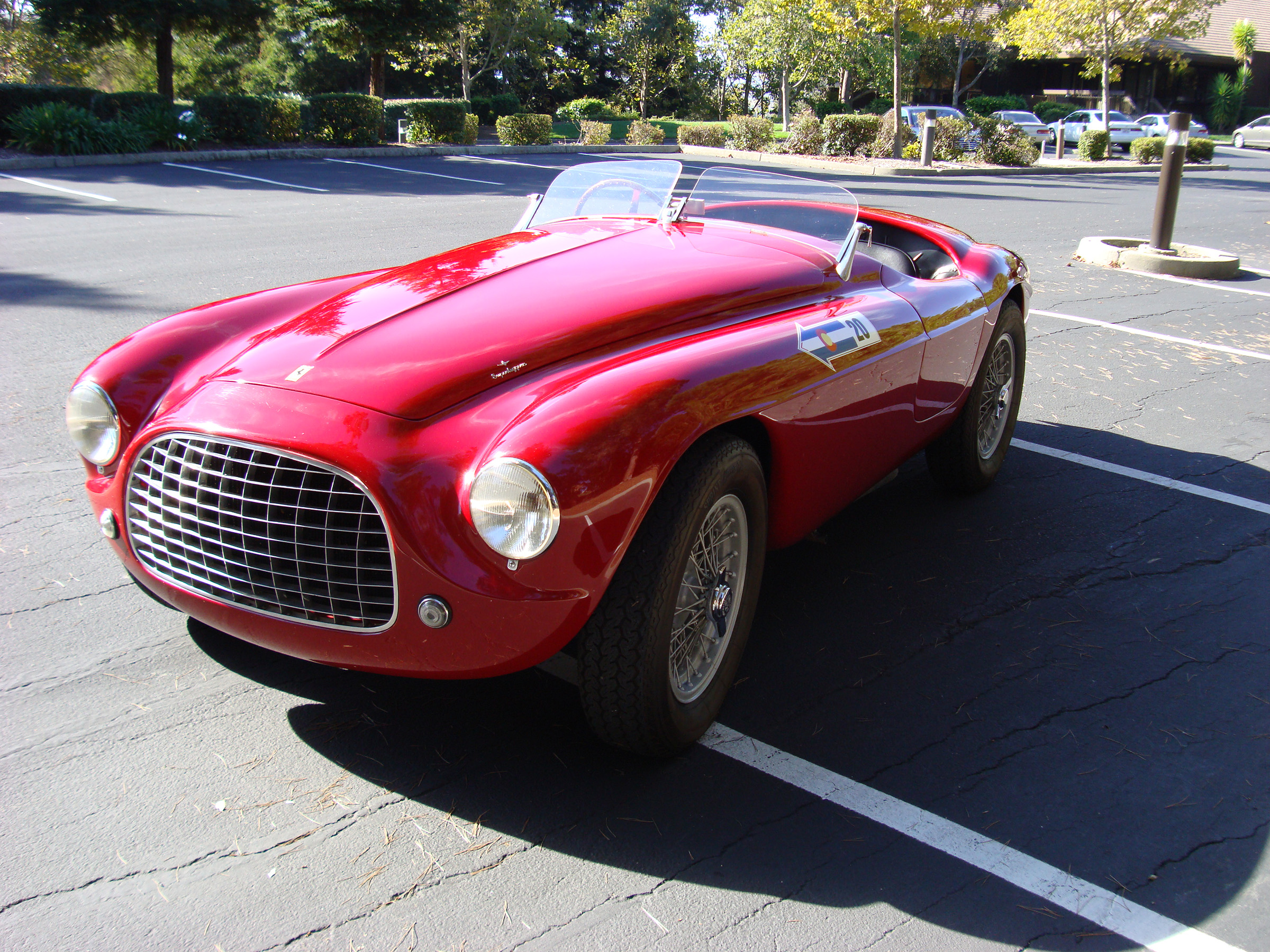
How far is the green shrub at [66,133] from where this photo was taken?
714 inches

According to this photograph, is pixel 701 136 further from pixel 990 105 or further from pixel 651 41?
pixel 651 41

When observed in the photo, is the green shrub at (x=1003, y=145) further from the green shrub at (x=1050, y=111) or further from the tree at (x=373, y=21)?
the green shrub at (x=1050, y=111)

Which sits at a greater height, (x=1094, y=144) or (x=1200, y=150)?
(x=1094, y=144)

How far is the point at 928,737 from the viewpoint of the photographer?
2.78 m

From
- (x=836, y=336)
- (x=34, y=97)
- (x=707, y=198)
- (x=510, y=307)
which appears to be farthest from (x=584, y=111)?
(x=510, y=307)

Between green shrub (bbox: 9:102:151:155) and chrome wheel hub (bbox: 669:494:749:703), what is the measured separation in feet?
64.7

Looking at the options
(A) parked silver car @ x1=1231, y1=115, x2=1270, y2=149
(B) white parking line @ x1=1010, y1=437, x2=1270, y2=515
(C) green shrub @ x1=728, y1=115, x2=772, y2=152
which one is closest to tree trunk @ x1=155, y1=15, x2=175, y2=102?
(C) green shrub @ x1=728, y1=115, x2=772, y2=152

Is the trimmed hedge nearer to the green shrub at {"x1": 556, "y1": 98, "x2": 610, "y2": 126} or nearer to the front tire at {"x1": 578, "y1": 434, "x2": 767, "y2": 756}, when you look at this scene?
the green shrub at {"x1": 556, "y1": 98, "x2": 610, "y2": 126}

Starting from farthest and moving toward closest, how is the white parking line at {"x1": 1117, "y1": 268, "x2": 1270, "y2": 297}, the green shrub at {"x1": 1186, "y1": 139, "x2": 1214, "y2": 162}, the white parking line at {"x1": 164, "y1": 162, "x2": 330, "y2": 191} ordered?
1. the green shrub at {"x1": 1186, "y1": 139, "x2": 1214, "y2": 162}
2. the white parking line at {"x1": 164, "y1": 162, "x2": 330, "y2": 191}
3. the white parking line at {"x1": 1117, "y1": 268, "x2": 1270, "y2": 297}

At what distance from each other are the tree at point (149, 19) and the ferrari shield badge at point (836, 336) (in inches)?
907

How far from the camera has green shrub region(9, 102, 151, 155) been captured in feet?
59.5

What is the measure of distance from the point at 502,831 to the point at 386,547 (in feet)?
2.42

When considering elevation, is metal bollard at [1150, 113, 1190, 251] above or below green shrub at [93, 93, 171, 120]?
below

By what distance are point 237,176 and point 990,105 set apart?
32.4 metres
